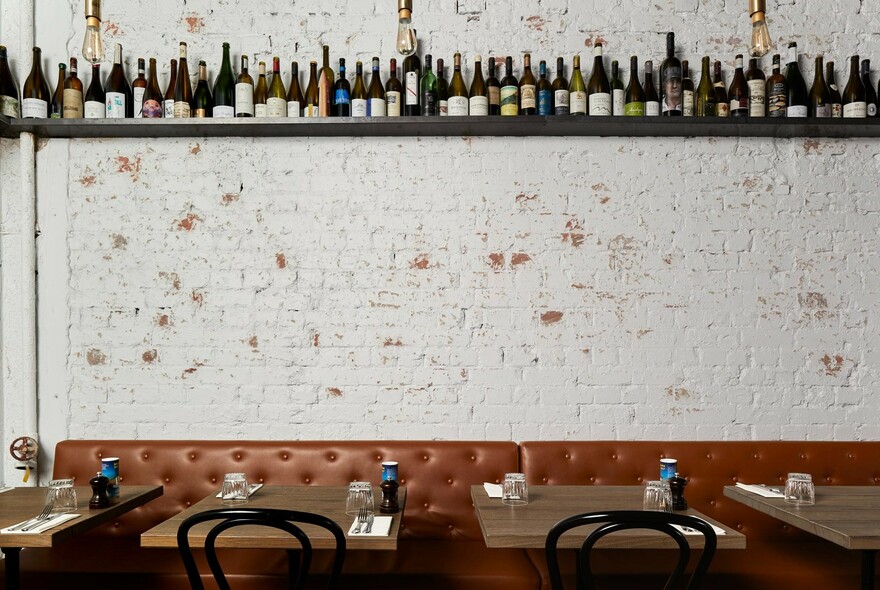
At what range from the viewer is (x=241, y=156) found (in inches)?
132

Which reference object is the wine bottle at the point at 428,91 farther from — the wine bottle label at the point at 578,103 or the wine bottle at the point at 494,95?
the wine bottle label at the point at 578,103

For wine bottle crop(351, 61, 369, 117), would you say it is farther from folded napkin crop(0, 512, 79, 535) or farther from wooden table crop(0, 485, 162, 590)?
folded napkin crop(0, 512, 79, 535)

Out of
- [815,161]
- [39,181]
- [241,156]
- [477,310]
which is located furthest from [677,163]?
[39,181]

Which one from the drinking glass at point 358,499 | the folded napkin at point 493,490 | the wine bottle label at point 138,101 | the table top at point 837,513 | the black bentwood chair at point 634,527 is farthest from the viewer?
the wine bottle label at point 138,101

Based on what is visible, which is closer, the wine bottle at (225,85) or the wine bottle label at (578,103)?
the wine bottle label at (578,103)

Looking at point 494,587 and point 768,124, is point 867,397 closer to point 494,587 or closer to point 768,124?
point 768,124

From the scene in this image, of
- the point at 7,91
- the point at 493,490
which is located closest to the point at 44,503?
the point at 493,490

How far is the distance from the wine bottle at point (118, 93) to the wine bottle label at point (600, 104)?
7.07 feet

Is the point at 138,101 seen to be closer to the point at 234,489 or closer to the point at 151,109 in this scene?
the point at 151,109

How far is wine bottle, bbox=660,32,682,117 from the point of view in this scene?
3211 millimetres

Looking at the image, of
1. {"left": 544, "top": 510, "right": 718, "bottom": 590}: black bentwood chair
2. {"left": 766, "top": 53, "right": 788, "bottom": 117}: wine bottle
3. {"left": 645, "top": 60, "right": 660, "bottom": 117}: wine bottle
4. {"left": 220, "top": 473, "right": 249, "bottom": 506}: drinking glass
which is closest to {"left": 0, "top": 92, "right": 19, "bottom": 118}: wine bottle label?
{"left": 220, "top": 473, "right": 249, "bottom": 506}: drinking glass

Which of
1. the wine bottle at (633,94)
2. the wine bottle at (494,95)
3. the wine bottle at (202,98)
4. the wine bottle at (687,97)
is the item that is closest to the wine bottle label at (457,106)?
the wine bottle at (494,95)

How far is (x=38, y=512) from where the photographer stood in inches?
91.6

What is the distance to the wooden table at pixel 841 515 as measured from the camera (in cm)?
203
